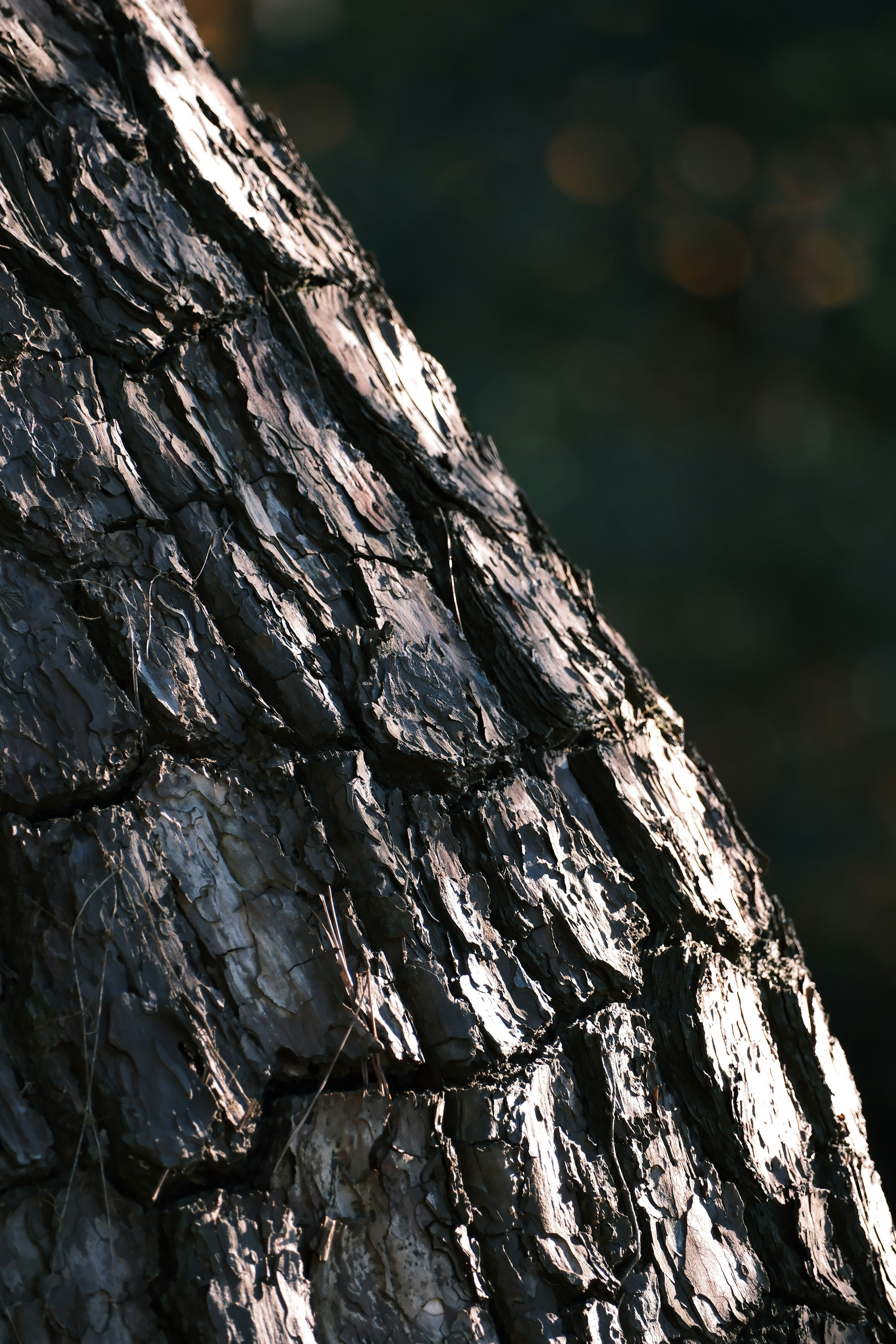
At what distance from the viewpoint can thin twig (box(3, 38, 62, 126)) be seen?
2.64ft

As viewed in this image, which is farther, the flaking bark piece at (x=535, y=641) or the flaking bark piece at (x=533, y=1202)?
the flaking bark piece at (x=535, y=641)

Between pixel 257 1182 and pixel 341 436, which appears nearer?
pixel 257 1182

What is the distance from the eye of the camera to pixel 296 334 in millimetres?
858

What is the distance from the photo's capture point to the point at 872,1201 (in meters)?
0.81

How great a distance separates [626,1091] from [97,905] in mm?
440

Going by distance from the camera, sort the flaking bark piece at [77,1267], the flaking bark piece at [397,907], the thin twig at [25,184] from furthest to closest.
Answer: the thin twig at [25,184], the flaking bark piece at [397,907], the flaking bark piece at [77,1267]

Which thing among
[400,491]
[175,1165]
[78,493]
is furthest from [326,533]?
[175,1165]

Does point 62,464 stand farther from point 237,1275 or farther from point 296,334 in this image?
point 237,1275

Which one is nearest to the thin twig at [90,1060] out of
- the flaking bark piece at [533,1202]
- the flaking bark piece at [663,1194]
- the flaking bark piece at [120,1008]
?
the flaking bark piece at [120,1008]

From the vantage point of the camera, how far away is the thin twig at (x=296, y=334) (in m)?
0.85

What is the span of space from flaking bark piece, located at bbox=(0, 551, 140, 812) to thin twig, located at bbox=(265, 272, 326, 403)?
0.32m

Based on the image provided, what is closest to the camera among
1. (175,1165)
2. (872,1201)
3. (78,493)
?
(175,1165)

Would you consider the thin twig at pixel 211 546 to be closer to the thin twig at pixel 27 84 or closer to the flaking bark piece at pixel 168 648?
the flaking bark piece at pixel 168 648

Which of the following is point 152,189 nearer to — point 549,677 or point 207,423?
point 207,423
